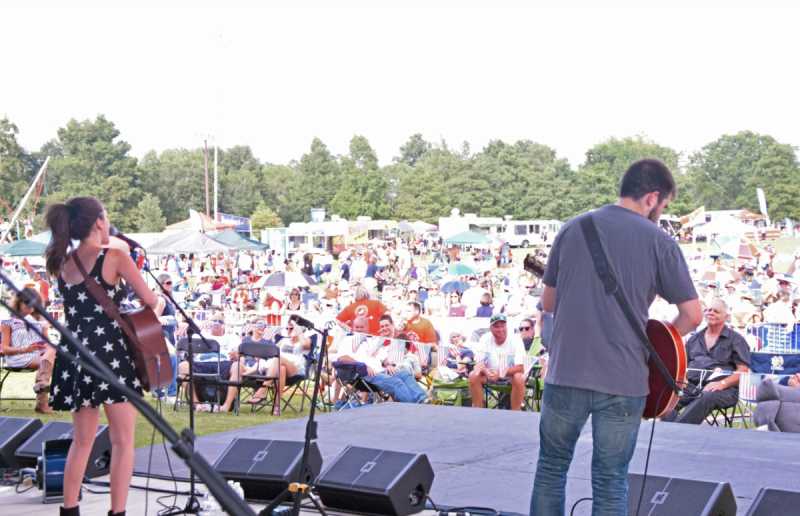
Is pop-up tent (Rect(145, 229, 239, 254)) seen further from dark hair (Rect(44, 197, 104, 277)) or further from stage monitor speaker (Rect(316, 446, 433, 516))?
dark hair (Rect(44, 197, 104, 277))

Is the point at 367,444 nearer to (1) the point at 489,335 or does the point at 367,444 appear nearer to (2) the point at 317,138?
(1) the point at 489,335

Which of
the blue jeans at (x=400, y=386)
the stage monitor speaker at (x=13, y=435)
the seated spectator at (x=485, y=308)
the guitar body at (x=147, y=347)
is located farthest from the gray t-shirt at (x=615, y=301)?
the seated spectator at (x=485, y=308)

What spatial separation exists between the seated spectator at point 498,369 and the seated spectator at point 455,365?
455mm

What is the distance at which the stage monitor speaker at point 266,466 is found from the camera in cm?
407

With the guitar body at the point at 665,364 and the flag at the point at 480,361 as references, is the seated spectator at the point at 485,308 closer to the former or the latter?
the flag at the point at 480,361

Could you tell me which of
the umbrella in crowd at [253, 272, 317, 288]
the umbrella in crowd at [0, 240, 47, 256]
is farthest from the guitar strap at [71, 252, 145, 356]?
the umbrella in crowd at [0, 240, 47, 256]

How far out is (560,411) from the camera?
111 inches

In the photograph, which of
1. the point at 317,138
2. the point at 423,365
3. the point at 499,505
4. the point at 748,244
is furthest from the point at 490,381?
the point at 317,138

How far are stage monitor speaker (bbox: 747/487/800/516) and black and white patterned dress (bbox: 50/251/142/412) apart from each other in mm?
2673

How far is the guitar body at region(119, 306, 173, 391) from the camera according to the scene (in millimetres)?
3232

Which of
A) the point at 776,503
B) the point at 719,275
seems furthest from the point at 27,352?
the point at 719,275

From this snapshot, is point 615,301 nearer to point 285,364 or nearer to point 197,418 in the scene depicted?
point 197,418

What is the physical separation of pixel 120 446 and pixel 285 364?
240 inches

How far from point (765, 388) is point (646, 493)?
3409 mm
